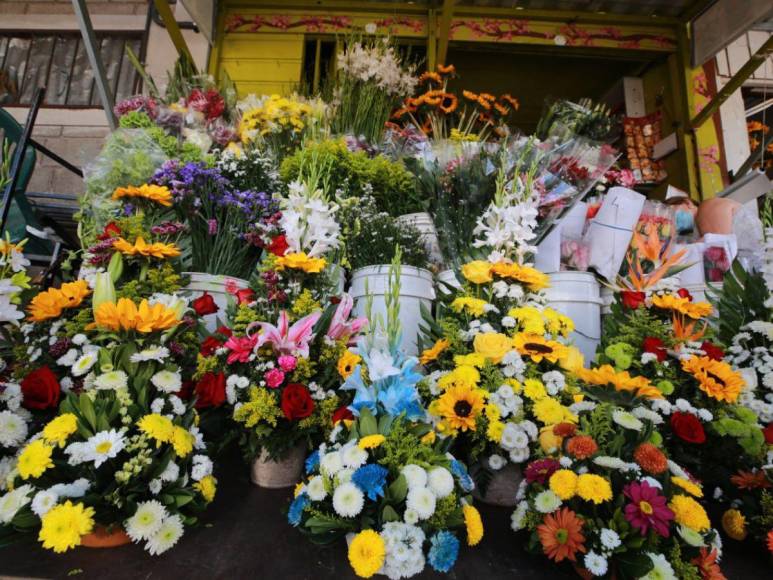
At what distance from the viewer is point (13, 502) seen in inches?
39.2

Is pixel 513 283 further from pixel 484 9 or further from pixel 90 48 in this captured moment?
pixel 484 9

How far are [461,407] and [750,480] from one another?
0.89 metres

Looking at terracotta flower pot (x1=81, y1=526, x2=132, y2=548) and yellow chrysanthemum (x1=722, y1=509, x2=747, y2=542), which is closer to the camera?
terracotta flower pot (x1=81, y1=526, x2=132, y2=548)

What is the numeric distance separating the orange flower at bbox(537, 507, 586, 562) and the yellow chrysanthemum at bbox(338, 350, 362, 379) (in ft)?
2.00

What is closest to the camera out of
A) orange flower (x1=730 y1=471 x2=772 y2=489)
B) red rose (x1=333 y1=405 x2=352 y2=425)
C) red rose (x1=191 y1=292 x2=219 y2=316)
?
red rose (x1=333 y1=405 x2=352 y2=425)

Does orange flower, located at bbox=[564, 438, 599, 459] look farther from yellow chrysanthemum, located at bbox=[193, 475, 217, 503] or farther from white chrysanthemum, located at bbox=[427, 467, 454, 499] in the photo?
yellow chrysanthemum, located at bbox=[193, 475, 217, 503]

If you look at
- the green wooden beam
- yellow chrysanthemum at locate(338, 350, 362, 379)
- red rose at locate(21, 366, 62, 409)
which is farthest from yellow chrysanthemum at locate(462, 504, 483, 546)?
the green wooden beam

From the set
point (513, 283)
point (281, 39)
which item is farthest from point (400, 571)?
point (281, 39)

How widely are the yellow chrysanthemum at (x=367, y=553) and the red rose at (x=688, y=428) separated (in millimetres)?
900

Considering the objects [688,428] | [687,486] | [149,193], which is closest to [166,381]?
[149,193]

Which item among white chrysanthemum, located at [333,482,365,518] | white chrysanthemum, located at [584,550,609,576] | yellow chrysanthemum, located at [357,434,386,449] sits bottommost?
white chrysanthemum, located at [584,550,609,576]

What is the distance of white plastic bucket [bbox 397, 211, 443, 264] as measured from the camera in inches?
85.5

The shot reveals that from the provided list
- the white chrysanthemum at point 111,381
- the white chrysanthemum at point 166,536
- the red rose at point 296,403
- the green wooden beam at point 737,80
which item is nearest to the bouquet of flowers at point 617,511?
the red rose at point 296,403

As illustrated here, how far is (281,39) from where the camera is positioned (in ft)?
A: 14.6
